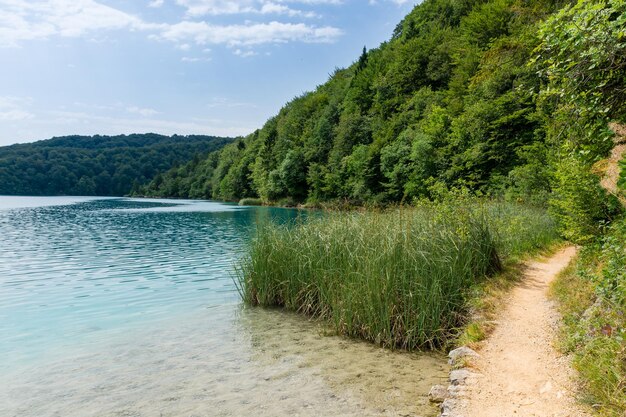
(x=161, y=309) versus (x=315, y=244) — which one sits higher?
(x=315, y=244)

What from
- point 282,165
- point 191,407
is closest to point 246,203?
point 282,165

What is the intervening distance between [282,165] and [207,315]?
63.1m

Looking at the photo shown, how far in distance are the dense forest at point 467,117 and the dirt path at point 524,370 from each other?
7.60 ft

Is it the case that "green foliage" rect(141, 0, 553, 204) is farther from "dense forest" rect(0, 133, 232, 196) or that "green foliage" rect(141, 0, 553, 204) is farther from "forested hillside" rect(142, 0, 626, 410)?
"dense forest" rect(0, 133, 232, 196)

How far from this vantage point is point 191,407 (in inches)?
229

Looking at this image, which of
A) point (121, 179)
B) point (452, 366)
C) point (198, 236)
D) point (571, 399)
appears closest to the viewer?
point (571, 399)

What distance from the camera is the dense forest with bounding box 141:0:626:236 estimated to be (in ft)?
19.4

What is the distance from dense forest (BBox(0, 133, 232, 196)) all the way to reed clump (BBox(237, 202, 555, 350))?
431 ft

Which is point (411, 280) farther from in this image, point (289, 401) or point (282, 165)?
point (282, 165)

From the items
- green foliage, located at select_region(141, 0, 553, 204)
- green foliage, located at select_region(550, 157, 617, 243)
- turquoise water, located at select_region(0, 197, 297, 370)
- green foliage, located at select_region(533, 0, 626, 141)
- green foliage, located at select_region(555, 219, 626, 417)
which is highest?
green foliage, located at select_region(141, 0, 553, 204)

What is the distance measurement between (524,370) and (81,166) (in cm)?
15713

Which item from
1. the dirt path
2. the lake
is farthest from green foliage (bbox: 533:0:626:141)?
the lake

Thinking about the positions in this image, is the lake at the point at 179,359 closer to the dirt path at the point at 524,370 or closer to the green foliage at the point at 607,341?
the dirt path at the point at 524,370

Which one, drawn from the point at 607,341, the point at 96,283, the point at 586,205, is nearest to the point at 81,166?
the point at 96,283
